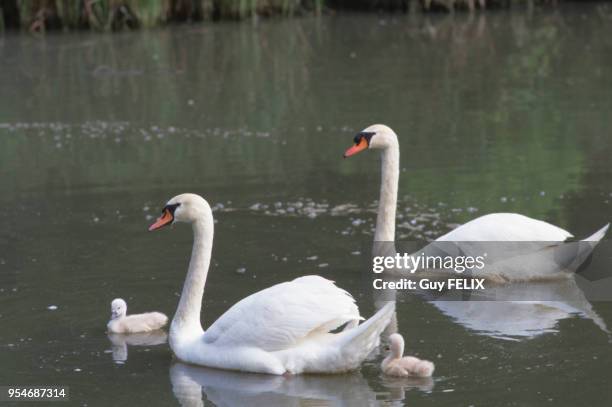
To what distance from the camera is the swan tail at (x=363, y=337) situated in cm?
679

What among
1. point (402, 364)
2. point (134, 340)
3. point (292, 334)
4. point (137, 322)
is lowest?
point (134, 340)

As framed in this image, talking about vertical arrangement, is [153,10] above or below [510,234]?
below

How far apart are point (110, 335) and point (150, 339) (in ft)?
0.80

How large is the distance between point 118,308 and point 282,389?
1.45 m

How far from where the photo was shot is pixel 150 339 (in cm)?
809

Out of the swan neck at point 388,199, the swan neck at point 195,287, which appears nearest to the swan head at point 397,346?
the swan neck at point 195,287

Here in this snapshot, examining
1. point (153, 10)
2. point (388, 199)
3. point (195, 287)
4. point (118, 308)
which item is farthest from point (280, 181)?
point (153, 10)

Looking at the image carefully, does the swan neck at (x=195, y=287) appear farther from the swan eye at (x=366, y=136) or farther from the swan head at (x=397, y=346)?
the swan eye at (x=366, y=136)

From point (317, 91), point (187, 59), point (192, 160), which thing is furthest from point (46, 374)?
point (187, 59)

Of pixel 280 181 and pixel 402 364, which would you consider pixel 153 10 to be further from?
pixel 402 364

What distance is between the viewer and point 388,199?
9.49m

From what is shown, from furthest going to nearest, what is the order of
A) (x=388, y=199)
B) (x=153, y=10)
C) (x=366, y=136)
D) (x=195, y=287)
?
(x=153, y=10)
(x=366, y=136)
(x=388, y=199)
(x=195, y=287)

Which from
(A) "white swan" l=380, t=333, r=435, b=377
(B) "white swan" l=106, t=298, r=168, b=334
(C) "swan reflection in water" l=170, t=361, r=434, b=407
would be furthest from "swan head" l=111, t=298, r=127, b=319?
(A) "white swan" l=380, t=333, r=435, b=377

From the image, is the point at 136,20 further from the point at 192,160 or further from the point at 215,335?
the point at 215,335
